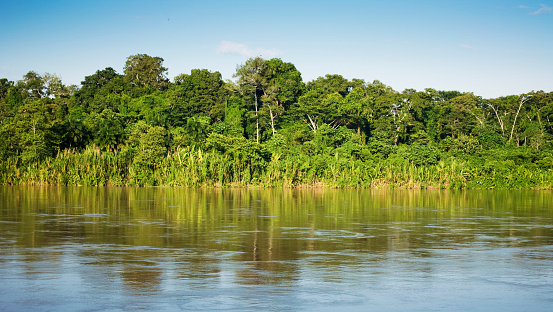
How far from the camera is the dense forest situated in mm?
40594

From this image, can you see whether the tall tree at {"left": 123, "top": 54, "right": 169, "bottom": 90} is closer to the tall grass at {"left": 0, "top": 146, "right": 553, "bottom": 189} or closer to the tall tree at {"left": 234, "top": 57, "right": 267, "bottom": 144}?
the tall tree at {"left": 234, "top": 57, "right": 267, "bottom": 144}

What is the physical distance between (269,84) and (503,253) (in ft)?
164

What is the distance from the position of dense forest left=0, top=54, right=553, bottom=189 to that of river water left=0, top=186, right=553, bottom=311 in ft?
68.4

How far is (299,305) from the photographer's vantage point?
7480 millimetres

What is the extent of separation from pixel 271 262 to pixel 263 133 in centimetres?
4785

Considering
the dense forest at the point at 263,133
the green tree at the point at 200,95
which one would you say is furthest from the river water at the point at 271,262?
the green tree at the point at 200,95

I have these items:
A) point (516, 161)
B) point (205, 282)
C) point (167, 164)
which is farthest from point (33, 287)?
point (516, 161)

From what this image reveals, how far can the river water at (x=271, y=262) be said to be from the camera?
7.74 metres

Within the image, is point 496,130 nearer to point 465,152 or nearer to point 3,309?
point 465,152

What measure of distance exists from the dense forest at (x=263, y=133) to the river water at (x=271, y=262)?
20855 mm

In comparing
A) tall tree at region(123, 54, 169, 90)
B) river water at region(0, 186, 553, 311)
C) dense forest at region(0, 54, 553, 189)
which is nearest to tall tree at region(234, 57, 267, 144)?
dense forest at region(0, 54, 553, 189)

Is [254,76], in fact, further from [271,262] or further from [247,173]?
[271,262]

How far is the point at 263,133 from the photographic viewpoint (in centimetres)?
5819

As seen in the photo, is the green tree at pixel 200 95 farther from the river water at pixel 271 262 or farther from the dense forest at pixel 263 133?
the river water at pixel 271 262
